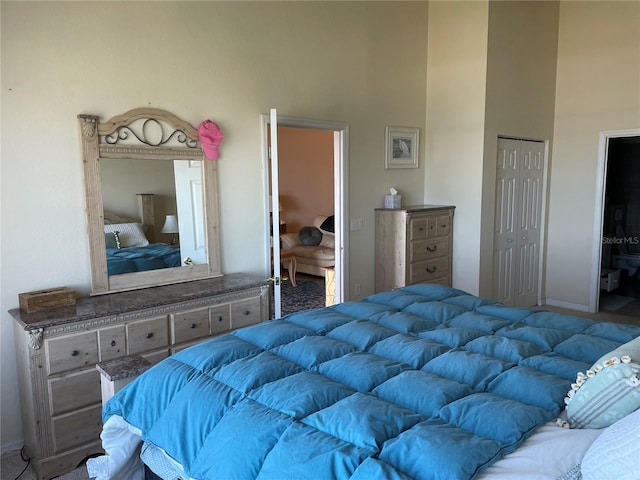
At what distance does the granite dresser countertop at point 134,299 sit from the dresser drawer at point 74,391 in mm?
315

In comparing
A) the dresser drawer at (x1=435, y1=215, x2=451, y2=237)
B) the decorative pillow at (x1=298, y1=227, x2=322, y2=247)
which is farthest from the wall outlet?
the decorative pillow at (x1=298, y1=227, x2=322, y2=247)

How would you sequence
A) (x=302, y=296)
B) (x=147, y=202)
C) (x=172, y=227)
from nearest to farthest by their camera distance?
(x=147, y=202)
(x=172, y=227)
(x=302, y=296)

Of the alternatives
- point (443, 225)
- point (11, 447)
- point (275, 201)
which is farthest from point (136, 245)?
point (443, 225)

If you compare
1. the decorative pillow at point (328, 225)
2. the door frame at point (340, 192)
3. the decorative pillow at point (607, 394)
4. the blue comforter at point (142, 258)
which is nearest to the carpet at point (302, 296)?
the decorative pillow at point (328, 225)

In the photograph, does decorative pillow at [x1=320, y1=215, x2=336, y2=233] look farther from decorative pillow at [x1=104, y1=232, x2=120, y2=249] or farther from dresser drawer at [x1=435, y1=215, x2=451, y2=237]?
decorative pillow at [x1=104, y1=232, x2=120, y2=249]

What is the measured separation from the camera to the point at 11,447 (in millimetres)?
2871

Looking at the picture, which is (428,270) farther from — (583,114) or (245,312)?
(583,114)

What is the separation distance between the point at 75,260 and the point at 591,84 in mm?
5244

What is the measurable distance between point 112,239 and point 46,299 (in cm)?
56

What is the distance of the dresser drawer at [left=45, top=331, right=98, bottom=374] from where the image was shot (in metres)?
2.58

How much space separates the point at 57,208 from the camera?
2.96 metres

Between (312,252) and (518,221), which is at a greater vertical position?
(518,221)

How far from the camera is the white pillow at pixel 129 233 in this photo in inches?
A: 125

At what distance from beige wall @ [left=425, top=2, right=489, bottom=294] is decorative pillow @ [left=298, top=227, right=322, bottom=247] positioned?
97.0 inches
